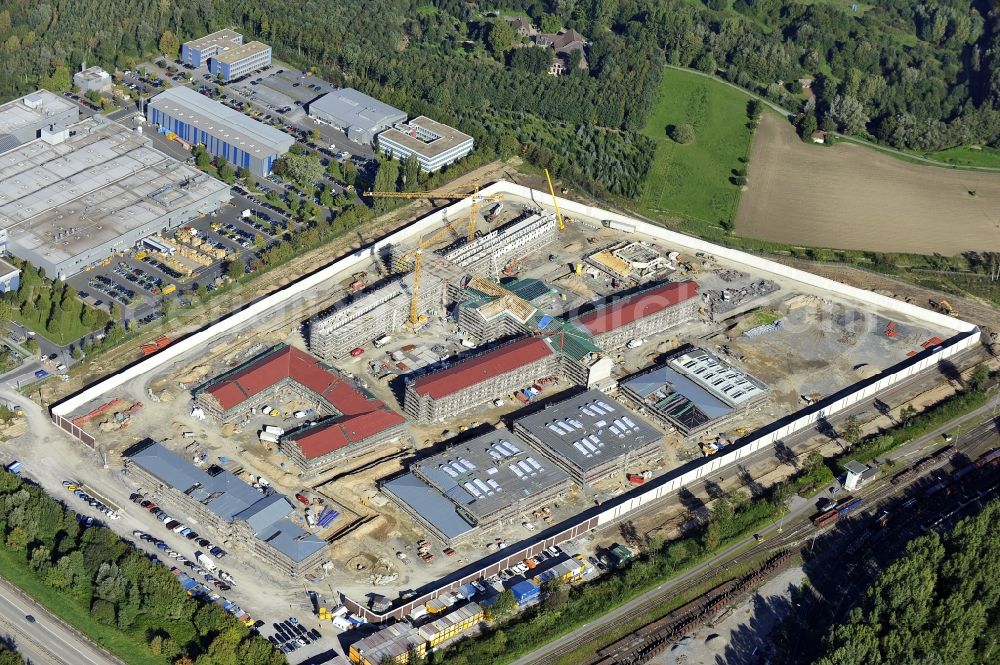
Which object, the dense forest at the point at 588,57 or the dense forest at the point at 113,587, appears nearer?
the dense forest at the point at 113,587

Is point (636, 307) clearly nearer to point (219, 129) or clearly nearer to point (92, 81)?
point (219, 129)

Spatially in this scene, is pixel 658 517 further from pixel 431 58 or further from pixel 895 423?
A: pixel 431 58

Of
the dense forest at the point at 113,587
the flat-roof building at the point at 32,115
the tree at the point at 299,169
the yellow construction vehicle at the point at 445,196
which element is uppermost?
the yellow construction vehicle at the point at 445,196

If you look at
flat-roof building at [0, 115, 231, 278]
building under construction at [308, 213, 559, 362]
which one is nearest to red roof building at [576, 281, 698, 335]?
building under construction at [308, 213, 559, 362]

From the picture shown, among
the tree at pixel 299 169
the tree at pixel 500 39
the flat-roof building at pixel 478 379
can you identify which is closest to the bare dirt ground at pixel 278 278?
the tree at pixel 299 169

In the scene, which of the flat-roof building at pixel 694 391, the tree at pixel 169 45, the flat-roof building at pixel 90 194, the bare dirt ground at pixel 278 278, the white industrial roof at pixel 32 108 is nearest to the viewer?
the flat-roof building at pixel 694 391

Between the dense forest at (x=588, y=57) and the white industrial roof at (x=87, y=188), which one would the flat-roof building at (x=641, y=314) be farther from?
the white industrial roof at (x=87, y=188)

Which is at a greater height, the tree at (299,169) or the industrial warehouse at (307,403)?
the tree at (299,169)

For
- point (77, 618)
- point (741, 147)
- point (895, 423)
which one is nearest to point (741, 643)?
point (895, 423)
